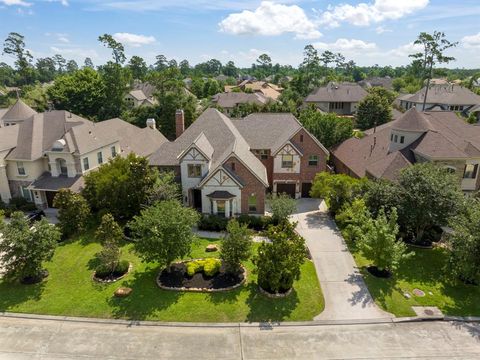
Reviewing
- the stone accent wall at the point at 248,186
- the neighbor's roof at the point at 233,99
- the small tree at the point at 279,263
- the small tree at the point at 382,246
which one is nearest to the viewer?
the small tree at the point at 279,263

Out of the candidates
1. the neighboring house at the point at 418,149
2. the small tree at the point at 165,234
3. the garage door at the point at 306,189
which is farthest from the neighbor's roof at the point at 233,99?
the small tree at the point at 165,234

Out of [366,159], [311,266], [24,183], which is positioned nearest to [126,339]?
[311,266]

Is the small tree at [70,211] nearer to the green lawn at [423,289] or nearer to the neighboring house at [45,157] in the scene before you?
the neighboring house at [45,157]

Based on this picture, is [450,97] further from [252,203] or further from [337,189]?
[252,203]

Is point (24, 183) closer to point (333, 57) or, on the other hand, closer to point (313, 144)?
point (313, 144)

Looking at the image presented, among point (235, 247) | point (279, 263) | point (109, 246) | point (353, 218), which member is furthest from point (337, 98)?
point (109, 246)

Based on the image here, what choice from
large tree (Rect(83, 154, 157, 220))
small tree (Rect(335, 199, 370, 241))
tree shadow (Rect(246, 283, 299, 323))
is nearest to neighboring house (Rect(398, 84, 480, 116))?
small tree (Rect(335, 199, 370, 241))
